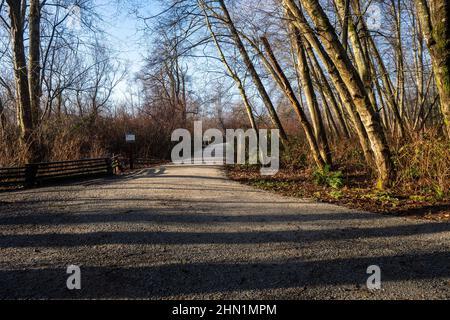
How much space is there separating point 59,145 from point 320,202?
36.4 feet

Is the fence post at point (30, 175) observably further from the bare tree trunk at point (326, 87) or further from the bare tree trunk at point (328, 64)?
the bare tree trunk at point (326, 87)

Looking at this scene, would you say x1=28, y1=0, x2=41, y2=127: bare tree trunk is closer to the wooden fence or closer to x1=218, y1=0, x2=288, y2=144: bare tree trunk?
the wooden fence

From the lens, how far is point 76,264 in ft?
12.1

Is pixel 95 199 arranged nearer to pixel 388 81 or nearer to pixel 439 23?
pixel 439 23

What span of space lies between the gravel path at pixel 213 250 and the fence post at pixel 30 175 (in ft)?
7.32

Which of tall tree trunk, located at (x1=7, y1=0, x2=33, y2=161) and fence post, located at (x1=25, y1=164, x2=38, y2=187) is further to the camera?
tall tree trunk, located at (x1=7, y1=0, x2=33, y2=161)

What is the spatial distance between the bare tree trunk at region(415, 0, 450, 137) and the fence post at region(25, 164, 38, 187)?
10993 millimetres

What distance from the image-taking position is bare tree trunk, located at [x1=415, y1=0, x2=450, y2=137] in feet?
21.5

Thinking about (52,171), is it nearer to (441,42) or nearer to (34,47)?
(34,47)

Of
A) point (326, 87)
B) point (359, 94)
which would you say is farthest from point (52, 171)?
point (326, 87)

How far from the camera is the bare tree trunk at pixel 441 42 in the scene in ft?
21.5

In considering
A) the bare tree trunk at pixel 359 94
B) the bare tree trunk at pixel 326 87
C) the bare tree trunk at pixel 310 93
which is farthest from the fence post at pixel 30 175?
the bare tree trunk at pixel 326 87

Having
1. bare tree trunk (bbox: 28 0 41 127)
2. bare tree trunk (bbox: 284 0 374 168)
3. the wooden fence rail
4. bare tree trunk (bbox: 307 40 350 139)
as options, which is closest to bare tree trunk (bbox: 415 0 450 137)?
bare tree trunk (bbox: 284 0 374 168)

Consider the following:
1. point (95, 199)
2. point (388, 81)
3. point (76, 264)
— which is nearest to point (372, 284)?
point (76, 264)
